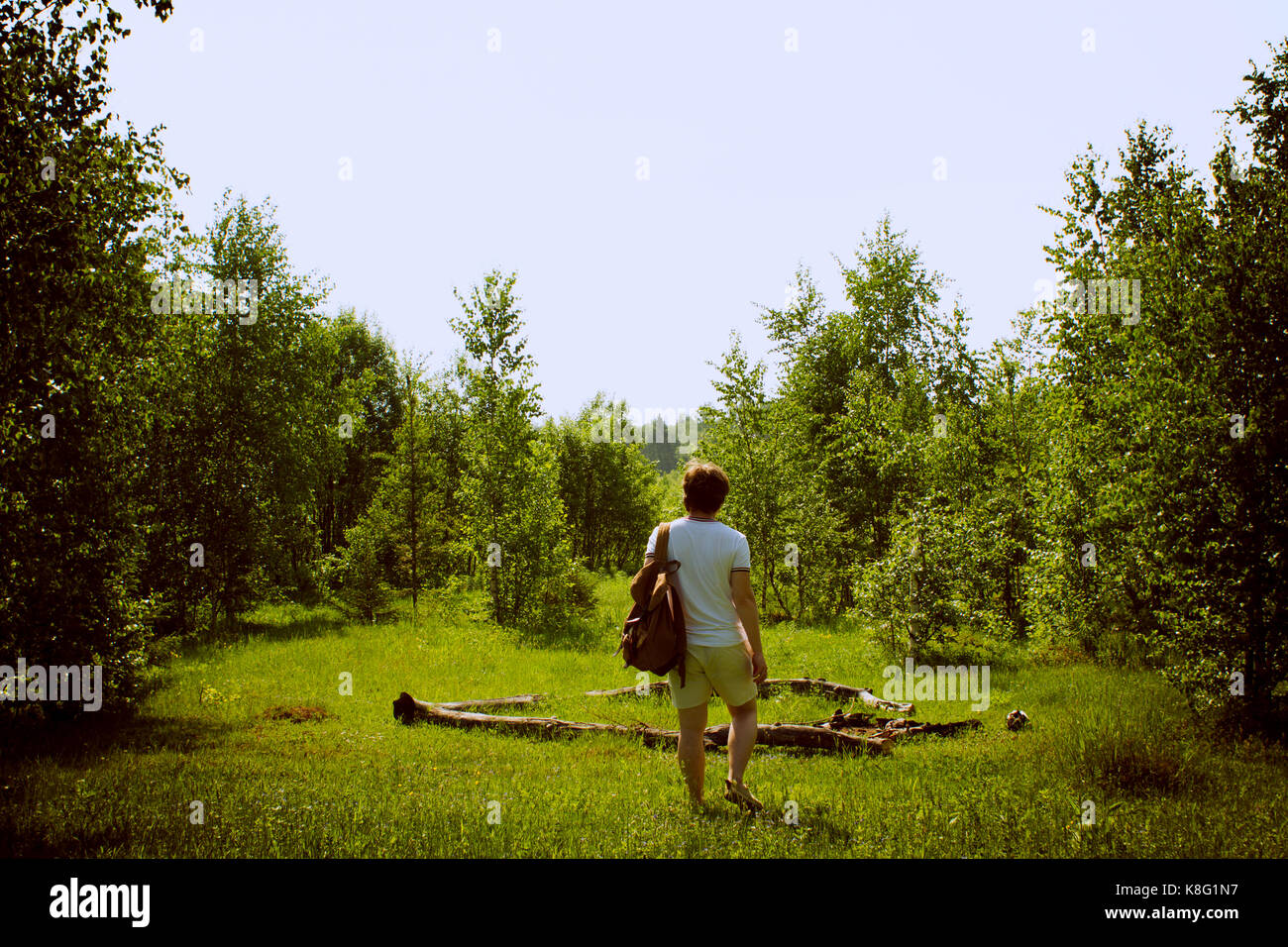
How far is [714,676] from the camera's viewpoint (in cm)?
572

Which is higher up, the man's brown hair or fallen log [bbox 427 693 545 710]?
the man's brown hair

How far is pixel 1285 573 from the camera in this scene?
831 centimetres

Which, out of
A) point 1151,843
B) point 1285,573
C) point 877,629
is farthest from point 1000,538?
point 1151,843

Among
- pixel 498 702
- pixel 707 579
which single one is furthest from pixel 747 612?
pixel 498 702

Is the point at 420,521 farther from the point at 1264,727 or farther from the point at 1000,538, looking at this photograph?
the point at 1264,727

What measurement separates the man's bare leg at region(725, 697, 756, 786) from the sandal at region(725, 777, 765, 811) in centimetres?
5

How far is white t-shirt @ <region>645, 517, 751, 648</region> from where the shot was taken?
5.67m

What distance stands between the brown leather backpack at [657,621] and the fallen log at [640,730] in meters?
2.49
